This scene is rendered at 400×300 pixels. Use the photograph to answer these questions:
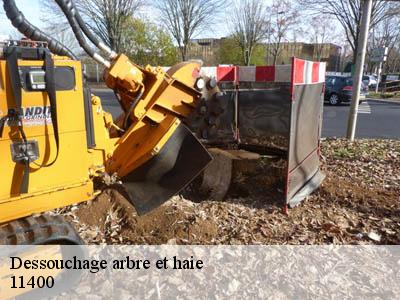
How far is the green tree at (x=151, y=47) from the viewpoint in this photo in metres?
37.9

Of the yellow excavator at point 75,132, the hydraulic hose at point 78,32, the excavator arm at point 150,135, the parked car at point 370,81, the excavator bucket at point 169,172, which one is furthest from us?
the parked car at point 370,81

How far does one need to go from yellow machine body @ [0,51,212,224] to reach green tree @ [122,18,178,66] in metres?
35.6

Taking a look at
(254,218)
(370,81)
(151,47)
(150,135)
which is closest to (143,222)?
(150,135)

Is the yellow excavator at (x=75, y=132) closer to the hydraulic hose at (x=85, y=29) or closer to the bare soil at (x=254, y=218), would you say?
the hydraulic hose at (x=85, y=29)

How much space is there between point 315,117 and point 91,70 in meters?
38.4

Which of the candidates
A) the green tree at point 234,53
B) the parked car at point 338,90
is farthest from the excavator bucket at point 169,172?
the green tree at point 234,53

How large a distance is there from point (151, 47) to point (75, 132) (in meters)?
37.9

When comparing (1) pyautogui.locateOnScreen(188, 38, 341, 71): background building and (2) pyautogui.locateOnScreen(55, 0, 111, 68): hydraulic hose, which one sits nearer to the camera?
(2) pyautogui.locateOnScreen(55, 0, 111, 68): hydraulic hose

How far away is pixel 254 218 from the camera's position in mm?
4297

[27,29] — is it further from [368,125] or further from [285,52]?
[285,52]

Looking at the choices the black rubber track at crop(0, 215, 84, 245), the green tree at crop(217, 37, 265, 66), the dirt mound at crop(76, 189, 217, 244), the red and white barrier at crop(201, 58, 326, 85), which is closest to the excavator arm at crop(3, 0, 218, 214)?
the dirt mound at crop(76, 189, 217, 244)

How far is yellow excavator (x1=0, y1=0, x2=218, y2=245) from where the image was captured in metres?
2.50

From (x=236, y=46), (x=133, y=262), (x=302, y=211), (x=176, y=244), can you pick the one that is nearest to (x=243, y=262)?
(x=176, y=244)

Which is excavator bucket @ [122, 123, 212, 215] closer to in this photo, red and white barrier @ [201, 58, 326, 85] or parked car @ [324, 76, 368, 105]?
red and white barrier @ [201, 58, 326, 85]
